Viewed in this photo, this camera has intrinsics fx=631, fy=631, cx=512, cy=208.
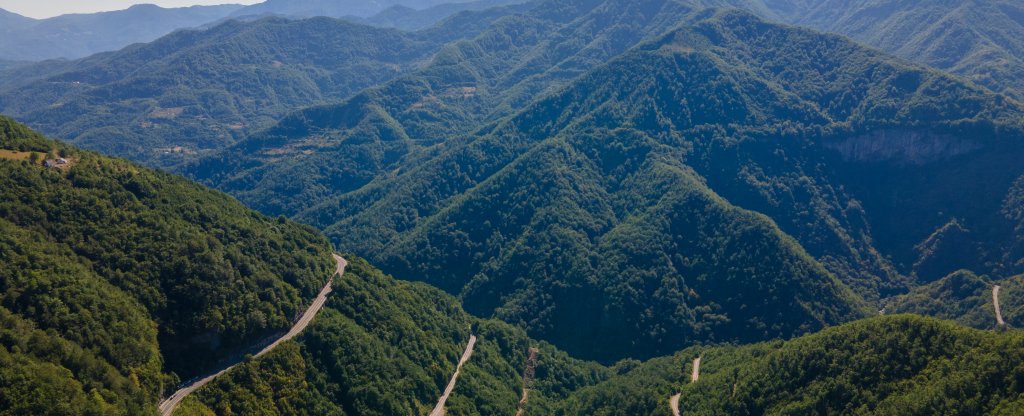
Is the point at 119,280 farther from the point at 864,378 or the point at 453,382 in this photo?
the point at 864,378

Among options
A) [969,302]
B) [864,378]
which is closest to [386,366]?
[864,378]

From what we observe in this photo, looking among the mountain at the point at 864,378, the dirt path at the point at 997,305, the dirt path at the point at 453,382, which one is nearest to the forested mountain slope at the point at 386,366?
the dirt path at the point at 453,382

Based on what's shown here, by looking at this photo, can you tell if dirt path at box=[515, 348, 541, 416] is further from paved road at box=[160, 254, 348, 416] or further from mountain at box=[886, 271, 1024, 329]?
mountain at box=[886, 271, 1024, 329]

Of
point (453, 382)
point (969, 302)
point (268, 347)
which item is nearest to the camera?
point (268, 347)

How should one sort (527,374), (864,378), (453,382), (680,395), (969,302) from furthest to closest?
(969,302) < (527,374) < (680,395) < (453,382) < (864,378)

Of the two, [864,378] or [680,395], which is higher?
[864,378]

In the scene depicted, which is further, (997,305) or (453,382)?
(997,305)
